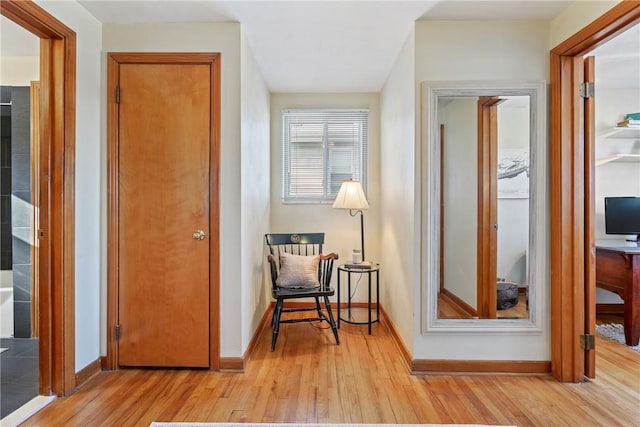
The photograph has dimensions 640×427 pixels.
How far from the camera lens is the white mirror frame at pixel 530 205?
2494 mm

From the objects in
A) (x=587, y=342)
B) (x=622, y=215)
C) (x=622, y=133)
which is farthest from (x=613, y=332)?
(x=622, y=133)

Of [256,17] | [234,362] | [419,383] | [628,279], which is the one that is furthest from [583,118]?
[234,362]

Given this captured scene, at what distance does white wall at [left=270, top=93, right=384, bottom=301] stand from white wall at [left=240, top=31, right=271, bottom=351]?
27 centimetres

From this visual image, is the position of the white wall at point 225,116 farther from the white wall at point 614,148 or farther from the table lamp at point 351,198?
the white wall at point 614,148

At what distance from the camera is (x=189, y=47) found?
256 cm

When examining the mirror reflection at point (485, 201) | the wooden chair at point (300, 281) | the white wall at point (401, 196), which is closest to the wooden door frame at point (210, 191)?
the wooden chair at point (300, 281)

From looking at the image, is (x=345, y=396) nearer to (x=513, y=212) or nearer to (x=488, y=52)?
(x=513, y=212)

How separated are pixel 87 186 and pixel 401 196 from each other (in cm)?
225

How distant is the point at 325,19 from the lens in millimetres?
2492

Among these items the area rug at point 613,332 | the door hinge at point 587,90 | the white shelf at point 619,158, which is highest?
the door hinge at point 587,90

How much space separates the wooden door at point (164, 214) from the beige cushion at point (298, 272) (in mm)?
809

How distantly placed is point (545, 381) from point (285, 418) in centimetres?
172

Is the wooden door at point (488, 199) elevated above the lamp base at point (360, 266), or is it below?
above

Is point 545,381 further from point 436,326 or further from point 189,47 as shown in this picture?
point 189,47
